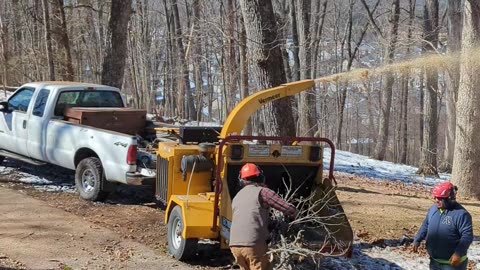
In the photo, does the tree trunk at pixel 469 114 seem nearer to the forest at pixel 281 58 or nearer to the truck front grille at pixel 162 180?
the forest at pixel 281 58

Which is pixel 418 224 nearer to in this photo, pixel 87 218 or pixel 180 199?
pixel 180 199

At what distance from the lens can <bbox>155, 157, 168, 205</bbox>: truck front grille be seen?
8.28 m

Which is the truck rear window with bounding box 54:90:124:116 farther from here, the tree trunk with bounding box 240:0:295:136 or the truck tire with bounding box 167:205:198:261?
the truck tire with bounding box 167:205:198:261

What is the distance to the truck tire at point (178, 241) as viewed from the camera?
7.43 meters

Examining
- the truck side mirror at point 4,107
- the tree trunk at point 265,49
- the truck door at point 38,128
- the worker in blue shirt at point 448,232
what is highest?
the tree trunk at point 265,49

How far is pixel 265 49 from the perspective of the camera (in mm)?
11047

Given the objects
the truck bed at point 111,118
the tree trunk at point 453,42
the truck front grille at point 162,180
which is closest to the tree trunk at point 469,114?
the tree trunk at point 453,42

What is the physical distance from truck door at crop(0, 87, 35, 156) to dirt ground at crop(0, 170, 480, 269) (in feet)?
2.84

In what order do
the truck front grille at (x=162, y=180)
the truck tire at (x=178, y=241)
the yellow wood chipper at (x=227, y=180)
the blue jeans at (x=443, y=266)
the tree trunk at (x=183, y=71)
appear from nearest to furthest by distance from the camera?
the blue jeans at (x=443, y=266), the yellow wood chipper at (x=227, y=180), the truck tire at (x=178, y=241), the truck front grille at (x=162, y=180), the tree trunk at (x=183, y=71)

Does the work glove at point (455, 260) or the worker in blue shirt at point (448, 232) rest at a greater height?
the worker in blue shirt at point (448, 232)

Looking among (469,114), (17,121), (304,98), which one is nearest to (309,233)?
(469,114)

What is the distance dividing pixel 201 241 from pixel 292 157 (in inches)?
72.5

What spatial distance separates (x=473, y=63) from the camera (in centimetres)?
1286

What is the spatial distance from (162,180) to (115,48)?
31.4 feet
